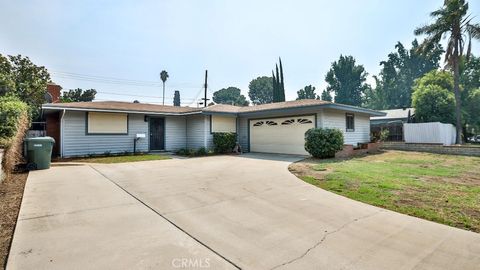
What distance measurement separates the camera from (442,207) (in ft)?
14.0

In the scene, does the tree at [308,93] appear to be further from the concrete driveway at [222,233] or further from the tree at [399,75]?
the concrete driveway at [222,233]

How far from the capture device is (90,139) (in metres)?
12.2

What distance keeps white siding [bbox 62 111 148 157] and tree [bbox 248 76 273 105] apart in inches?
2254

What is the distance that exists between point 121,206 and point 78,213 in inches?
24.8

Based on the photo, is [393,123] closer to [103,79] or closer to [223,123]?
[223,123]

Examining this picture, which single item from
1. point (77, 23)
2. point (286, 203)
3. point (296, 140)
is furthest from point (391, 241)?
point (77, 23)

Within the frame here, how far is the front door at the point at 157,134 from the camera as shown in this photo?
14.4 metres

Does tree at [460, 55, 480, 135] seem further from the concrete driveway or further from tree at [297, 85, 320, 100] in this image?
tree at [297, 85, 320, 100]

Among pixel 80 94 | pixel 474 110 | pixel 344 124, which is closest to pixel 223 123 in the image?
pixel 344 124

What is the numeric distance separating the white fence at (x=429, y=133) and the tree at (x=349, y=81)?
33968mm

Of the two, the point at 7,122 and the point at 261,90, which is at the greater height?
the point at 261,90

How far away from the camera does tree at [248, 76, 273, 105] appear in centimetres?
6891

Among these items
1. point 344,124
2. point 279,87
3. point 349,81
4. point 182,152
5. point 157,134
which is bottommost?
point 182,152

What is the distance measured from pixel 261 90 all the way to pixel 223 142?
187ft
